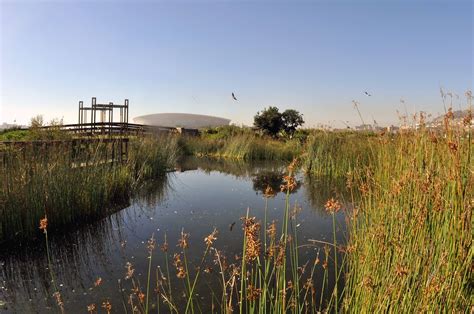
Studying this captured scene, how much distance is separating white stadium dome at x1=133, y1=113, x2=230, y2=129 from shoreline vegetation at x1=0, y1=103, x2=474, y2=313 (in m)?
45.2

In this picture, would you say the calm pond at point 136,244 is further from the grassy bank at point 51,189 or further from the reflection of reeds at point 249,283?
the grassy bank at point 51,189

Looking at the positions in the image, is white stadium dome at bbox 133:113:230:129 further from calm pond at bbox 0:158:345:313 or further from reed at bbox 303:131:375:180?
calm pond at bbox 0:158:345:313

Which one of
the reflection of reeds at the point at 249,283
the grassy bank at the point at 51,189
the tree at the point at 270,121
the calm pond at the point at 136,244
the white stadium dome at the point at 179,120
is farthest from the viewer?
the white stadium dome at the point at 179,120

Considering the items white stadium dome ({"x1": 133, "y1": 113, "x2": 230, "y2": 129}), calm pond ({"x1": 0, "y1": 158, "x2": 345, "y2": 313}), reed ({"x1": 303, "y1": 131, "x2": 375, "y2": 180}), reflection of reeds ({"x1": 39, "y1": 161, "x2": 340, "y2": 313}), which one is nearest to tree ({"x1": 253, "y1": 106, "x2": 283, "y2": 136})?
reed ({"x1": 303, "y1": 131, "x2": 375, "y2": 180})

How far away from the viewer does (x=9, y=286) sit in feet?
8.29

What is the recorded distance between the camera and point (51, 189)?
3.81 m

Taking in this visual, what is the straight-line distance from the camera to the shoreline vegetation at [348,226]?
1381mm

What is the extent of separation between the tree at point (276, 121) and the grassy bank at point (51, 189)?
16.7m

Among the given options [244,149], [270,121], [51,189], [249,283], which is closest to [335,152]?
[244,149]

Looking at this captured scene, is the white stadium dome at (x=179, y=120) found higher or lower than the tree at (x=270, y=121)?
higher

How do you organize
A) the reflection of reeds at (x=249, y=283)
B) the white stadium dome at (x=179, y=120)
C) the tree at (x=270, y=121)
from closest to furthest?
the reflection of reeds at (x=249, y=283), the tree at (x=270, y=121), the white stadium dome at (x=179, y=120)

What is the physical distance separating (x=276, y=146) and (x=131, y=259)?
41.8 feet

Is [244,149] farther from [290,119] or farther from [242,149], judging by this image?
[290,119]

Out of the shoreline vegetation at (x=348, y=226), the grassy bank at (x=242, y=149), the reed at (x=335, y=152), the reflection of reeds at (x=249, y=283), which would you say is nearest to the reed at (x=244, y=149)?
the grassy bank at (x=242, y=149)
